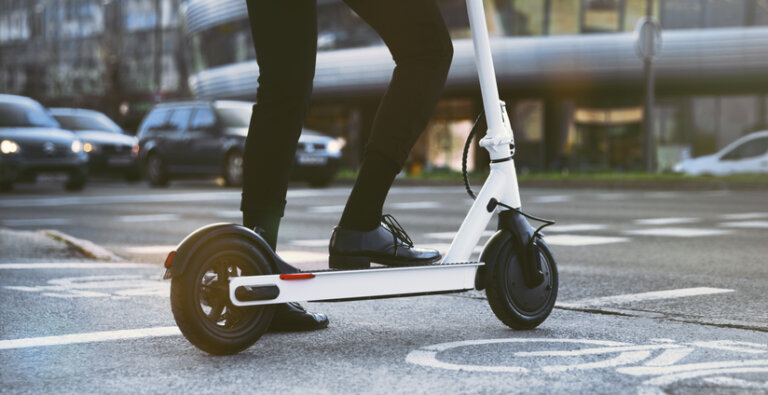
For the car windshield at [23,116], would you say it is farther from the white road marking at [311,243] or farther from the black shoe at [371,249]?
the black shoe at [371,249]

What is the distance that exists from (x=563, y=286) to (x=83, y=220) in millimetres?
7538

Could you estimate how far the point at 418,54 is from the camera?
12.7ft

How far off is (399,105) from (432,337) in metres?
0.81

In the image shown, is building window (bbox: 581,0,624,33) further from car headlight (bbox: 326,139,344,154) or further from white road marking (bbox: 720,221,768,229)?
white road marking (bbox: 720,221,768,229)

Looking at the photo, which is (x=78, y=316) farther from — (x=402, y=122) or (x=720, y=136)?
(x=720, y=136)

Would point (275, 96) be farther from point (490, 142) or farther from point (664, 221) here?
point (664, 221)

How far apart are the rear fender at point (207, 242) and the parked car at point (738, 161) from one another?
23943 mm

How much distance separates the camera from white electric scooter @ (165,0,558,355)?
11.3 feet

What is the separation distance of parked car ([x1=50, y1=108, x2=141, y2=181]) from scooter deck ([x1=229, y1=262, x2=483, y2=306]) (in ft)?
71.1

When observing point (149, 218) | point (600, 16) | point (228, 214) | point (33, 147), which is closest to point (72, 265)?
point (149, 218)

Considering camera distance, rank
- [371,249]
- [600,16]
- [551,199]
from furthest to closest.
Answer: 1. [600,16]
2. [551,199]
3. [371,249]

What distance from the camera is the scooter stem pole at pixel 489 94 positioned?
407cm

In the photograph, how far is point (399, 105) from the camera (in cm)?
390

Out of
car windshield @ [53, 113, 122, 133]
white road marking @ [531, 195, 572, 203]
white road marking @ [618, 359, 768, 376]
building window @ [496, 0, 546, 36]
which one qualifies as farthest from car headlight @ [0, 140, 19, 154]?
building window @ [496, 0, 546, 36]
